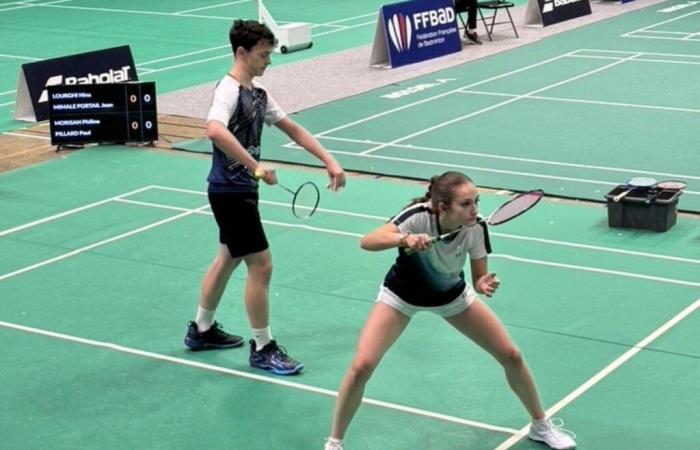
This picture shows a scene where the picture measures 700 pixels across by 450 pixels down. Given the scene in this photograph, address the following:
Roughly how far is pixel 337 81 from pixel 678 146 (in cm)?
545

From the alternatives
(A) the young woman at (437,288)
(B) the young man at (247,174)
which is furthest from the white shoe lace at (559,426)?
(B) the young man at (247,174)

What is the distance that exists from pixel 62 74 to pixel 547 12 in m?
9.64

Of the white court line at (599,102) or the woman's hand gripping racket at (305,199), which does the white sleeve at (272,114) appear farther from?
the white court line at (599,102)

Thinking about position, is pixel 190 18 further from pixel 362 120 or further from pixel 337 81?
pixel 362 120

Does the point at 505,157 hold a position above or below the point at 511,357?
below

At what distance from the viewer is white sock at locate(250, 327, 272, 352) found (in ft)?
26.9

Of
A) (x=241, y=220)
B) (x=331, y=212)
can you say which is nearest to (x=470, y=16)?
(x=331, y=212)

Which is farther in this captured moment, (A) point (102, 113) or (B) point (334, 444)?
(A) point (102, 113)

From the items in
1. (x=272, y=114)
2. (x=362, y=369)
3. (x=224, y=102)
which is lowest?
(x=362, y=369)

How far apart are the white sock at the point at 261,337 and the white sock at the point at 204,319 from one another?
15.5 inches

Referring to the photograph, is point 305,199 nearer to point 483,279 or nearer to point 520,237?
point 483,279

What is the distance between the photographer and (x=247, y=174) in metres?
7.98

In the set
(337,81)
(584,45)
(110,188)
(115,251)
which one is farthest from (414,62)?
(115,251)

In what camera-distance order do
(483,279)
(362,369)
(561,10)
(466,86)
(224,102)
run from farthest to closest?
(561,10) < (466,86) < (224,102) < (362,369) < (483,279)
